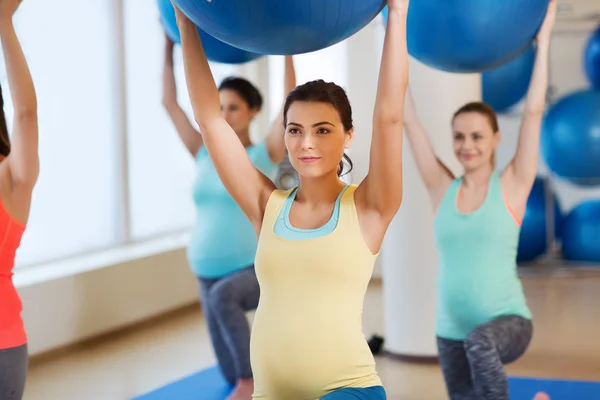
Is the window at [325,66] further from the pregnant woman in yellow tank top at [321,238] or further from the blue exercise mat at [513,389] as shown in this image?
the pregnant woman in yellow tank top at [321,238]

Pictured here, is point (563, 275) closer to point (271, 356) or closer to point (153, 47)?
point (153, 47)

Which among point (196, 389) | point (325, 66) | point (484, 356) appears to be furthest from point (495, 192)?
point (325, 66)

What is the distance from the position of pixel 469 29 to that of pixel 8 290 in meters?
1.34

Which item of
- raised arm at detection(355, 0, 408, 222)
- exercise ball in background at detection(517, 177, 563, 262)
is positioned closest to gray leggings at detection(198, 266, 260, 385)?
raised arm at detection(355, 0, 408, 222)

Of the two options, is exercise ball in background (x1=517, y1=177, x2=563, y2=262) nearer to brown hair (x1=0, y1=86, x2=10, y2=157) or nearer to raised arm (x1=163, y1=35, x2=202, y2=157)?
raised arm (x1=163, y1=35, x2=202, y2=157)

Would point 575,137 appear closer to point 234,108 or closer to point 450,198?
point 450,198

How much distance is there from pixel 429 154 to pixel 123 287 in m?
2.49

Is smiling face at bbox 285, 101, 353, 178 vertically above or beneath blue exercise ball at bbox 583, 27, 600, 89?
beneath

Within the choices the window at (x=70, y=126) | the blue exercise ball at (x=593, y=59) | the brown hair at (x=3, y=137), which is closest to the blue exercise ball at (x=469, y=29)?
the brown hair at (x=3, y=137)

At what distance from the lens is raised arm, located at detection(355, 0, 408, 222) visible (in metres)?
1.80

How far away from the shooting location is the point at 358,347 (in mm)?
1849

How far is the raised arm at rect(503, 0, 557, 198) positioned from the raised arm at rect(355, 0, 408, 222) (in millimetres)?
966

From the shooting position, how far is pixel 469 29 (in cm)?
221

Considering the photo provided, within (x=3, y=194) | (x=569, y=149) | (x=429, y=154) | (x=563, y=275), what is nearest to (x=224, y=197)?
(x=429, y=154)
